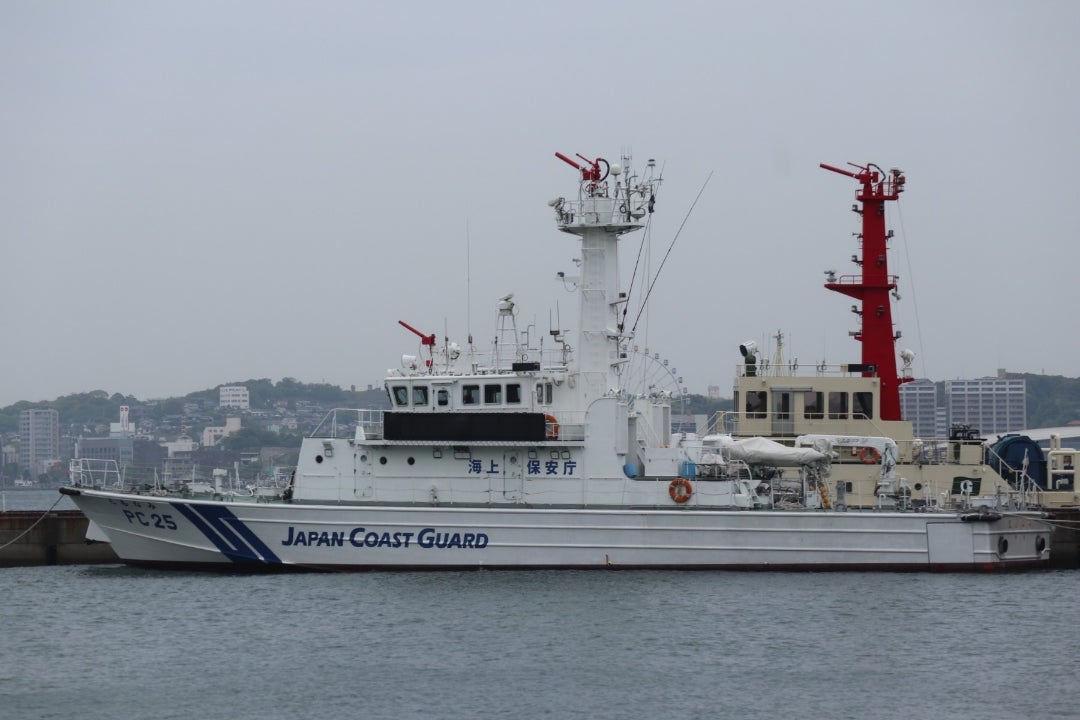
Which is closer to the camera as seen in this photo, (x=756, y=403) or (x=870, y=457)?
(x=870, y=457)

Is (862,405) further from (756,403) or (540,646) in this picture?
(540,646)

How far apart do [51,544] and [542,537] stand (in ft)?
40.9

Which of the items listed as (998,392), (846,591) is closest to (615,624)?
(846,591)

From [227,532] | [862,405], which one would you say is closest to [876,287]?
[862,405]

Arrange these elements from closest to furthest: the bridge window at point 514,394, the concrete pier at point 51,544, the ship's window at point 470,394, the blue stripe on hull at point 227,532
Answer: the blue stripe on hull at point 227,532
the bridge window at point 514,394
the ship's window at point 470,394
the concrete pier at point 51,544

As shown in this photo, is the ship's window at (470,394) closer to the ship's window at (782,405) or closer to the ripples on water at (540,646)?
the ripples on water at (540,646)

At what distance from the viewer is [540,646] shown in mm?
24438

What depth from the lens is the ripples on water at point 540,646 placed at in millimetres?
21500

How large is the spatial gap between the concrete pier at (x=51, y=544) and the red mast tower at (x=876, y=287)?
19334mm

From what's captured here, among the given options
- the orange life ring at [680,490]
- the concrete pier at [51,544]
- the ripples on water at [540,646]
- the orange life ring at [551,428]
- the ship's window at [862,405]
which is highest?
the ship's window at [862,405]

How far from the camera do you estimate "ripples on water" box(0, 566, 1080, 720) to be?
21.5 m

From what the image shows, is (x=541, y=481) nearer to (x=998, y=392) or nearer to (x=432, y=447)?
(x=432, y=447)

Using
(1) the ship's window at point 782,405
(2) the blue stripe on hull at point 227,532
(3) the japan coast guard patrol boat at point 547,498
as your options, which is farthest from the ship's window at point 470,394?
(1) the ship's window at point 782,405

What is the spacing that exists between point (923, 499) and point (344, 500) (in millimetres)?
12746
